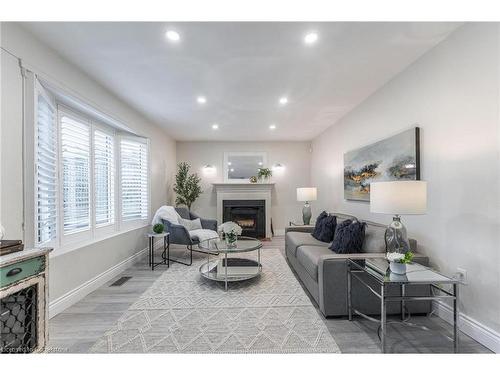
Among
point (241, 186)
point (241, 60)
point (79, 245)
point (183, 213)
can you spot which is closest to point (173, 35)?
point (241, 60)

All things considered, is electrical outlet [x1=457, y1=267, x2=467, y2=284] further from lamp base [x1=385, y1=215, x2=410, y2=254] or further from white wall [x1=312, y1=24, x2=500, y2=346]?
lamp base [x1=385, y1=215, x2=410, y2=254]

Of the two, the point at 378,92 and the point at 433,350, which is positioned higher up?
the point at 378,92

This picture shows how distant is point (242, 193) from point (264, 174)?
773mm

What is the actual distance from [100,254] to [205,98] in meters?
2.58

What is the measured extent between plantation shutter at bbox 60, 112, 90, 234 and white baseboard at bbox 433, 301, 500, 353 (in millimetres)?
4076

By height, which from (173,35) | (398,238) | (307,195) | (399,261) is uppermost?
(173,35)

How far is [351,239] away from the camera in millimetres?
2688

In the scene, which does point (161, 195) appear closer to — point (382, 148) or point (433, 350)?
point (382, 148)

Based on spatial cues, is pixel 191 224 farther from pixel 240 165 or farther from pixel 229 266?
pixel 240 165

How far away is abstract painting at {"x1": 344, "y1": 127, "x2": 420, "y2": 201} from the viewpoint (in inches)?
100.0

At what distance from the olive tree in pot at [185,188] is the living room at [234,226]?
1.82 meters

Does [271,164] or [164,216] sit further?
[271,164]

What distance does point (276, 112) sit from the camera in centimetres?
410
